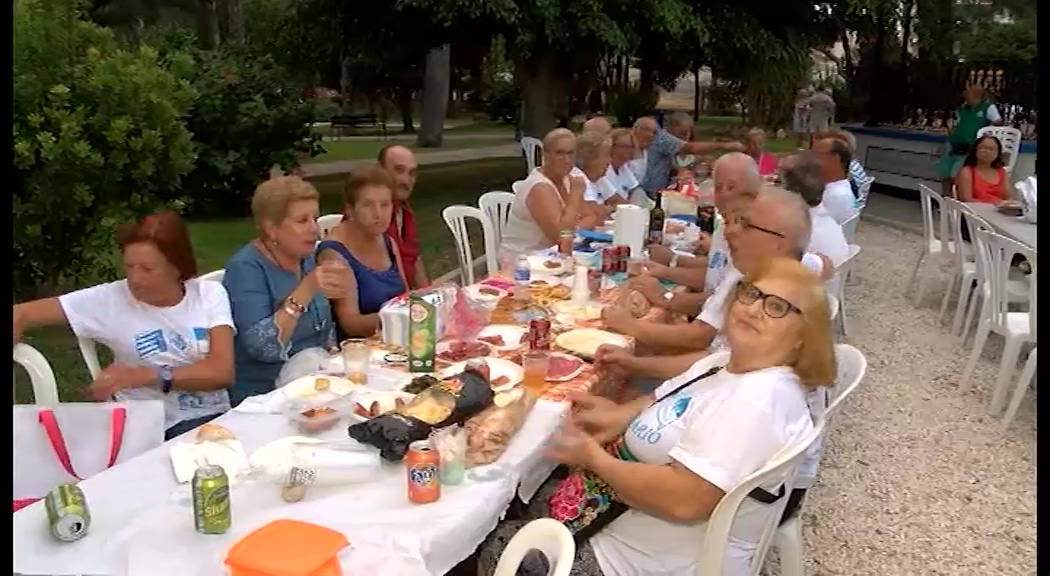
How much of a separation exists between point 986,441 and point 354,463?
322cm

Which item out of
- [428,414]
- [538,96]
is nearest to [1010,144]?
[538,96]

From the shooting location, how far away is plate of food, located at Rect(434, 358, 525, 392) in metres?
2.32

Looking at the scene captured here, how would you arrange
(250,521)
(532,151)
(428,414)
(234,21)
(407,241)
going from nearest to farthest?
(250,521) → (428,414) → (407,241) → (532,151) → (234,21)

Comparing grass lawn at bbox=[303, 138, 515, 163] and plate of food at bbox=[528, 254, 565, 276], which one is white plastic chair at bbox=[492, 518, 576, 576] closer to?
plate of food at bbox=[528, 254, 565, 276]

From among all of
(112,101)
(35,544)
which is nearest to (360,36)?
(112,101)

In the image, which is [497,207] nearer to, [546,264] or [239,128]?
[546,264]

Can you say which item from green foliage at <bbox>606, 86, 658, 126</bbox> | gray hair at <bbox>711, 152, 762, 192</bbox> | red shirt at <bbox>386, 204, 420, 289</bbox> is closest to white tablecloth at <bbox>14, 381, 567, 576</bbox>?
red shirt at <bbox>386, 204, 420, 289</bbox>

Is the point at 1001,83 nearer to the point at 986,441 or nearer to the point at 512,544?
the point at 986,441

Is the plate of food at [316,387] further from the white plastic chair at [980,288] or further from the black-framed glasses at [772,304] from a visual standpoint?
the white plastic chair at [980,288]

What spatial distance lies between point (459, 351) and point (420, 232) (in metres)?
6.28

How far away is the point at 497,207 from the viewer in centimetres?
579

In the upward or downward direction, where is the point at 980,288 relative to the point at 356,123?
downward

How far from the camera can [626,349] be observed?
2.71 m

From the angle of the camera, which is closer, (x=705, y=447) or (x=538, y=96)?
(x=705, y=447)
